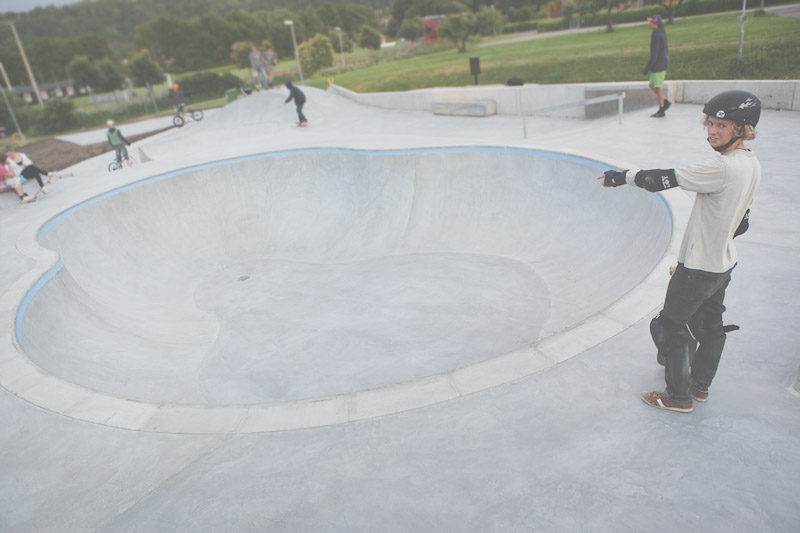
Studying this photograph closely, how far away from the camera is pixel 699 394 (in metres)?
3.44

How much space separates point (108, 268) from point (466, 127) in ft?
34.6

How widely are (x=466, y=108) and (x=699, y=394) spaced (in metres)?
14.7

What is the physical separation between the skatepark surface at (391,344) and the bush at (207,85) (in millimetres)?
46077

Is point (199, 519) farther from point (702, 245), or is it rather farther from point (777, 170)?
point (777, 170)

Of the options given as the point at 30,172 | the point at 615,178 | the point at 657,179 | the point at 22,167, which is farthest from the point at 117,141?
the point at 657,179

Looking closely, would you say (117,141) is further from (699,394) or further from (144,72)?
(144,72)

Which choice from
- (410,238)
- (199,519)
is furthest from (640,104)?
(199,519)

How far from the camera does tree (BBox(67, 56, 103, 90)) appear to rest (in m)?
79.1

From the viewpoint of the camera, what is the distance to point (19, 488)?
3.66 m

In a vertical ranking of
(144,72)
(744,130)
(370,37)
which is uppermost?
(370,37)

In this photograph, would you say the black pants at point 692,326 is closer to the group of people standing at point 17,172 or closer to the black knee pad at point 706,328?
the black knee pad at point 706,328

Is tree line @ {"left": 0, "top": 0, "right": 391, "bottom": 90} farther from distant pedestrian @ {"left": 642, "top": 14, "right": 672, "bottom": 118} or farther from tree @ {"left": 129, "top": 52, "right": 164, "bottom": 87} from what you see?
distant pedestrian @ {"left": 642, "top": 14, "right": 672, "bottom": 118}

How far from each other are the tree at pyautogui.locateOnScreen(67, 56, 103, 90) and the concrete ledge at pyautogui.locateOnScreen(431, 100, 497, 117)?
8263cm

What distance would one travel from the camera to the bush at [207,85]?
55.5 meters
